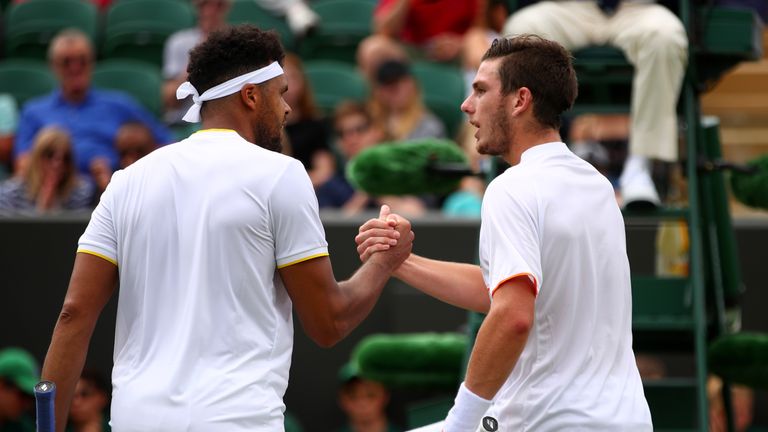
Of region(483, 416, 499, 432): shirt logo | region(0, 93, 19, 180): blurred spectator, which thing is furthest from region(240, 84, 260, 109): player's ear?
region(0, 93, 19, 180): blurred spectator

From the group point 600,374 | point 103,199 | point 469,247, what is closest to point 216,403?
point 103,199

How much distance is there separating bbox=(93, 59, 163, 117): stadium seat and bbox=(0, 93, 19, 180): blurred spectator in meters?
0.64

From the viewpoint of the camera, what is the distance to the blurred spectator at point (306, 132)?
27.8 ft

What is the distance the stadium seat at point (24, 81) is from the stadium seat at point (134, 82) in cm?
39

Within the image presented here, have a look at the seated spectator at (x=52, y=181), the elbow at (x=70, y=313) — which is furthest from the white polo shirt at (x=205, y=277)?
the seated spectator at (x=52, y=181)

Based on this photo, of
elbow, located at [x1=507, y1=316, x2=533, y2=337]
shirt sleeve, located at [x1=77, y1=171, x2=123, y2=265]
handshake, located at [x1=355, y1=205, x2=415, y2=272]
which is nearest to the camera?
elbow, located at [x1=507, y1=316, x2=533, y2=337]

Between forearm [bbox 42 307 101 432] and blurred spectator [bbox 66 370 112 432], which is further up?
forearm [bbox 42 307 101 432]

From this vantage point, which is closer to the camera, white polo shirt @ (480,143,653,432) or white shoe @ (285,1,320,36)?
white polo shirt @ (480,143,653,432)

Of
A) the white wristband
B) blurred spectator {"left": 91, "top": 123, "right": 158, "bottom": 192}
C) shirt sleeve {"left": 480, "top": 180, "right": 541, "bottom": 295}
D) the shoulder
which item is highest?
the shoulder

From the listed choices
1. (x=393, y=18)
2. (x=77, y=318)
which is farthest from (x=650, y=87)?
(x=393, y=18)

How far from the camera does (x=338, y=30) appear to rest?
1023 centimetres

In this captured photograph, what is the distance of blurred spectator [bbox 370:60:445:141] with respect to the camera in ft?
28.4

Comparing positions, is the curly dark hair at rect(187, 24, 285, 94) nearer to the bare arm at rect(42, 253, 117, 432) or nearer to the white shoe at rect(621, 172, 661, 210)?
the bare arm at rect(42, 253, 117, 432)

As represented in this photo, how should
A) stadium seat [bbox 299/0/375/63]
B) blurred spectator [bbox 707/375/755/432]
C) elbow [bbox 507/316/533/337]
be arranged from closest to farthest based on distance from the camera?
elbow [bbox 507/316/533/337] → blurred spectator [bbox 707/375/755/432] → stadium seat [bbox 299/0/375/63]
